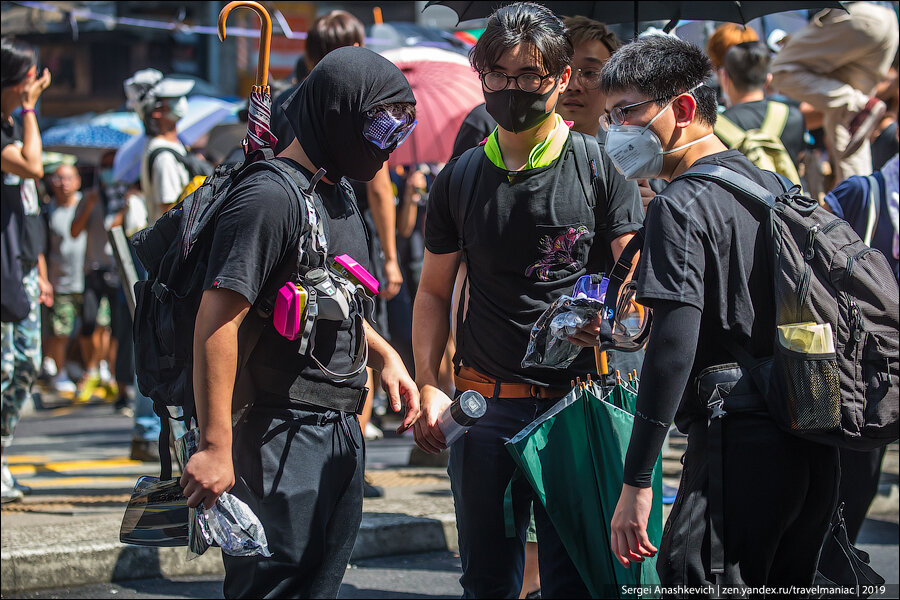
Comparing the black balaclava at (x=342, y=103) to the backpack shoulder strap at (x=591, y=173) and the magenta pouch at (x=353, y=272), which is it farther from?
the backpack shoulder strap at (x=591, y=173)

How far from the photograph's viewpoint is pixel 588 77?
13.5ft

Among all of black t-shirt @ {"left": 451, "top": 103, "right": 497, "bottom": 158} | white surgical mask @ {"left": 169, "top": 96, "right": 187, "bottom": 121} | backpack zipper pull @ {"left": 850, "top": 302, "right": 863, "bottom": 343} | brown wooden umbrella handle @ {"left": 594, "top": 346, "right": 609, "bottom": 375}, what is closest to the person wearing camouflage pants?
white surgical mask @ {"left": 169, "top": 96, "right": 187, "bottom": 121}

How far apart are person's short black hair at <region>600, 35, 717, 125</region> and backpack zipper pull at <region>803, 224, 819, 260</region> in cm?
47

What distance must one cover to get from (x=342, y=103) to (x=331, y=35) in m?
2.68

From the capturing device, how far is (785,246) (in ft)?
8.47

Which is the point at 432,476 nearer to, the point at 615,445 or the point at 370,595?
the point at 370,595

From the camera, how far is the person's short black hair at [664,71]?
2.85 m

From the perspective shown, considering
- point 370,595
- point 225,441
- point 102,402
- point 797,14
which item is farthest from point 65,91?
point 225,441

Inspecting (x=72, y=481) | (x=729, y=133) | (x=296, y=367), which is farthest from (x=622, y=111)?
(x=72, y=481)

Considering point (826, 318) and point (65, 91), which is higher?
point (826, 318)

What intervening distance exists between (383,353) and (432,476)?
343 cm

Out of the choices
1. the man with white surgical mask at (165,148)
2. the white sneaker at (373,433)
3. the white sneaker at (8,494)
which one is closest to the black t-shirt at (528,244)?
the man with white surgical mask at (165,148)

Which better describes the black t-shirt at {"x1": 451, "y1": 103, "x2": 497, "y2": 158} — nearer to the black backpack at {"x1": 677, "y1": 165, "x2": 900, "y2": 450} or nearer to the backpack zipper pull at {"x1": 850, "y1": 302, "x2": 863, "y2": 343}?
the black backpack at {"x1": 677, "y1": 165, "x2": 900, "y2": 450}

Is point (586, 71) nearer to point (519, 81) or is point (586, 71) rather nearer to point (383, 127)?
point (519, 81)
